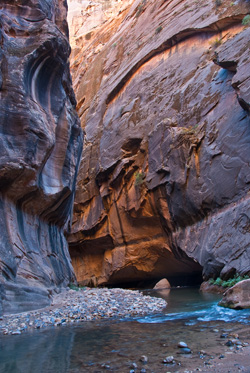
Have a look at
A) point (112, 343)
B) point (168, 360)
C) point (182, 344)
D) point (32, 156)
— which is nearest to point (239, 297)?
point (182, 344)

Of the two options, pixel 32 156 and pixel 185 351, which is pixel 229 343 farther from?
pixel 32 156

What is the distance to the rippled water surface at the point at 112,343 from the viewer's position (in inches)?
172

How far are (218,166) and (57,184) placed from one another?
342 inches

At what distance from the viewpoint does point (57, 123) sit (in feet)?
47.4

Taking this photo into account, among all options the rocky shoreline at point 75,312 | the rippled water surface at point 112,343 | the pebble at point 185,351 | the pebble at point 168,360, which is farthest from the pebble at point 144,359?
the rocky shoreline at point 75,312

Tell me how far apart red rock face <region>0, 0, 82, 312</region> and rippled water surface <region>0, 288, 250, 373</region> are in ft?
9.55

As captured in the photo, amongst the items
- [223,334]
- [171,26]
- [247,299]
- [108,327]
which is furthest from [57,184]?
[171,26]

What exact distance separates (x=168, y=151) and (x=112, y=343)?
16.2m

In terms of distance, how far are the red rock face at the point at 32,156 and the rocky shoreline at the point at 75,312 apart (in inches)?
27.0

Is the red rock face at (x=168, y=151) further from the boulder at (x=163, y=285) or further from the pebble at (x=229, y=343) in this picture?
the pebble at (x=229, y=343)

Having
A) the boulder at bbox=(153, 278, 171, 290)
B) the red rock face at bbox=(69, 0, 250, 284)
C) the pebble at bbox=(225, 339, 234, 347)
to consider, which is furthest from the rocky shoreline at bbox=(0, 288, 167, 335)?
the boulder at bbox=(153, 278, 171, 290)

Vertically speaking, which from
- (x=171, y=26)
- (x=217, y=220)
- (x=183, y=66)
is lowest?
(x=217, y=220)

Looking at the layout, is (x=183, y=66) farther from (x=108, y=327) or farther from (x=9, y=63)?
(x=108, y=327)

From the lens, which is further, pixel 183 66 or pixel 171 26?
pixel 171 26
